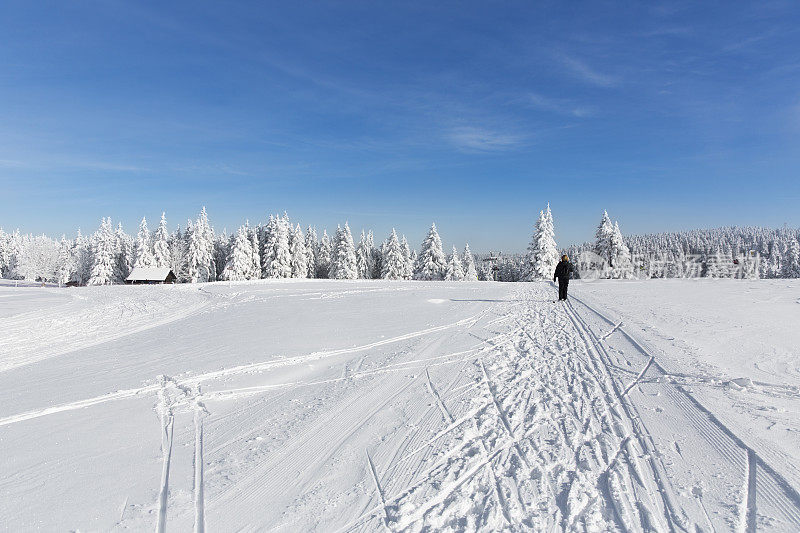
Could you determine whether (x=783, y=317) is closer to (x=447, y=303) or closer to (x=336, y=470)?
(x=447, y=303)

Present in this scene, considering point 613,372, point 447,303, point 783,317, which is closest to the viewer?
point 613,372

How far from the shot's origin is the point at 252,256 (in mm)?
55188

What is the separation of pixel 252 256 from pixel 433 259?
26.9 metres

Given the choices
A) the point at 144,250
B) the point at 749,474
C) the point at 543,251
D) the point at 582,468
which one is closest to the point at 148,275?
the point at 144,250

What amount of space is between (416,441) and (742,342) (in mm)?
7403

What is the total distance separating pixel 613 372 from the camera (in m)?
5.59

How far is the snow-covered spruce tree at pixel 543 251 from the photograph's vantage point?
4541 centimetres

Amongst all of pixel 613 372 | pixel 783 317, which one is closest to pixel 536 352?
pixel 613 372

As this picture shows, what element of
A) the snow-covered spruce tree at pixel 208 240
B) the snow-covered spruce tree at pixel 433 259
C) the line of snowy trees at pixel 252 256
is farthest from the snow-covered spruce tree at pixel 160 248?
the snow-covered spruce tree at pixel 433 259

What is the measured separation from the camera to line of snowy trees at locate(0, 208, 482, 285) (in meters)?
52.8

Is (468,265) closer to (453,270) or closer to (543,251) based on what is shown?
(453,270)

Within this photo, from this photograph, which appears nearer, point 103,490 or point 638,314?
point 103,490

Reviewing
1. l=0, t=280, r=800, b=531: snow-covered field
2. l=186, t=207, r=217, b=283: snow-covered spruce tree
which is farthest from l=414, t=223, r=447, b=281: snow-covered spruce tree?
l=0, t=280, r=800, b=531: snow-covered field

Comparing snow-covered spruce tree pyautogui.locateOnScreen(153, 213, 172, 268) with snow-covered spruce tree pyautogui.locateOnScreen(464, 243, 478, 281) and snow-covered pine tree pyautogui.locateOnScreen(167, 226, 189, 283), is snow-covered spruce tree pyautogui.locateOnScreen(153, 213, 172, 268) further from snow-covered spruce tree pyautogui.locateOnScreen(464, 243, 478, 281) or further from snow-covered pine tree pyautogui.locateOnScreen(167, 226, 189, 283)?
snow-covered spruce tree pyautogui.locateOnScreen(464, 243, 478, 281)
